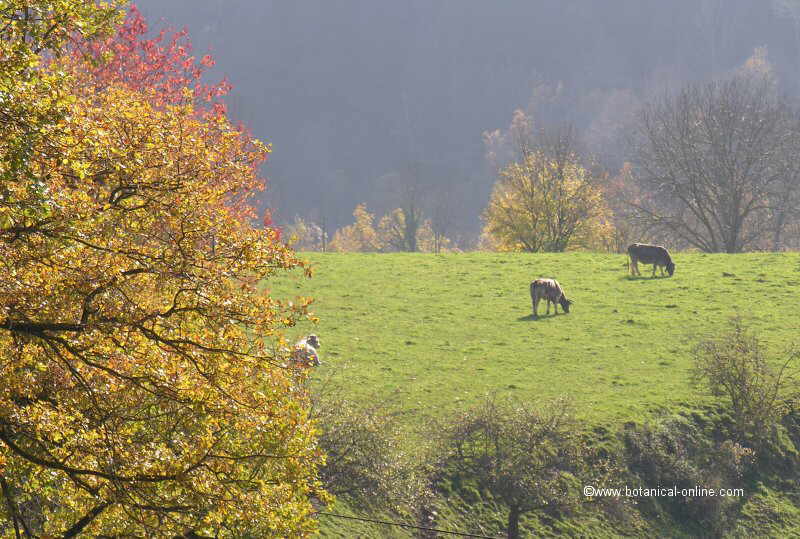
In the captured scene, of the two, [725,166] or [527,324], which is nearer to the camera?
[527,324]

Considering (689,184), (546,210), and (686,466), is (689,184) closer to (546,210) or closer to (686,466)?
(546,210)

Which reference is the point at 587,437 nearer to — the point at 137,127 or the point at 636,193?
the point at 137,127

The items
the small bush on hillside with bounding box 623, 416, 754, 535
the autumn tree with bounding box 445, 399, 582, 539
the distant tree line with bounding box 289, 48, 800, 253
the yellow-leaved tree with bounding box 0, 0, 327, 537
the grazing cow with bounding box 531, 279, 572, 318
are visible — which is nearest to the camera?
the yellow-leaved tree with bounding box 0, 0, 327, 537

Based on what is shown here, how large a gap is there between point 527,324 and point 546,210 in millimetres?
28029

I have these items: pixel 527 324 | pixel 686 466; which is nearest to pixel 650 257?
pixel 527 324

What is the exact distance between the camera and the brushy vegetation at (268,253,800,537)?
2498cm

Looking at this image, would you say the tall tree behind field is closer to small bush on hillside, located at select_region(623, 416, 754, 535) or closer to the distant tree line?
the distant tree line

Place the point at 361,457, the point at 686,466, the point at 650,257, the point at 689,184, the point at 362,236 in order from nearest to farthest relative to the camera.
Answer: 1. the point at 361,457
2. the point at 686,466
3. the point at 650,257
4. the point at 689,184
5. the point at 362,236

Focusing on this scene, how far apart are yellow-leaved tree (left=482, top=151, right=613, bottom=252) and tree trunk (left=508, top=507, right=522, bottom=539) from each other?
43179 mm

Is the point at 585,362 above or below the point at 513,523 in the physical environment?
above

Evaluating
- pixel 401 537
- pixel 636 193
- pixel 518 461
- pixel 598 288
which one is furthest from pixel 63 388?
pixel 636 193

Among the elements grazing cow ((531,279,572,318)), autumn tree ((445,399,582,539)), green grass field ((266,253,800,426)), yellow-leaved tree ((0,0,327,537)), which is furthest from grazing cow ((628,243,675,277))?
yellow-leaved tree ((0,0,327,537))

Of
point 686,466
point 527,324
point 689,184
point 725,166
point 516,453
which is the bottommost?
point 686,466

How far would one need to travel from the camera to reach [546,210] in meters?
65.6
